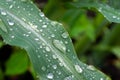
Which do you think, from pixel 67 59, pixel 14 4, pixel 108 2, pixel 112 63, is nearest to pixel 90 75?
pixel 67 59

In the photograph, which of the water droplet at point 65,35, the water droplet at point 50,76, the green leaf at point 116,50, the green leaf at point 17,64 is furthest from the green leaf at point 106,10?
the green leaf at point 116,50

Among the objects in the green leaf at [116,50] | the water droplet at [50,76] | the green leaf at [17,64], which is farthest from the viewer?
the green leaf at [116,50]

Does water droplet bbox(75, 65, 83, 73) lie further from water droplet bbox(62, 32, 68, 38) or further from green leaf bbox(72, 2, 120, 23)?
green leaf bbox(72, 2, 120, 23)

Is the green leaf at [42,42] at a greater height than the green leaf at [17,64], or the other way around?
the green leaf at [42,42]

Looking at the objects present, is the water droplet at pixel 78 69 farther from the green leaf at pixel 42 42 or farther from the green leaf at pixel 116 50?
the green leaf at pixel 116 50

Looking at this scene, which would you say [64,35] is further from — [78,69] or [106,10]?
[106,10]

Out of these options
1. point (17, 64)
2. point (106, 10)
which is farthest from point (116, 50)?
point (106, 10)

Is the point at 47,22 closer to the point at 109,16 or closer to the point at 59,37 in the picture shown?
the point at 59,37

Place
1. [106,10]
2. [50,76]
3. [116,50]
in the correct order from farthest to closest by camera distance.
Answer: [116,50] → [106,10] → [50,76]
